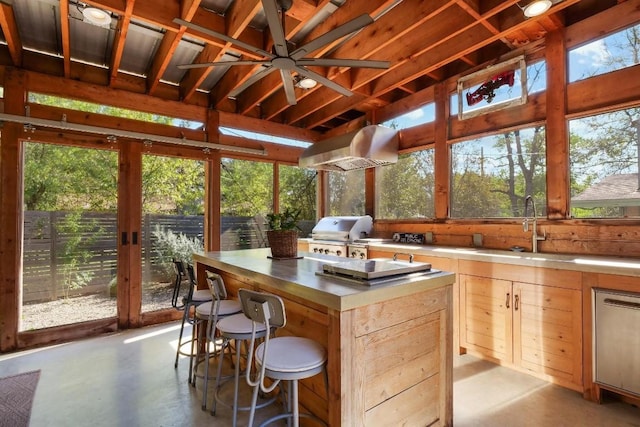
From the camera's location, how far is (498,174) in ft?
10.9

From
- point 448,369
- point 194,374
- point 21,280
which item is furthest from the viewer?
point 21,280

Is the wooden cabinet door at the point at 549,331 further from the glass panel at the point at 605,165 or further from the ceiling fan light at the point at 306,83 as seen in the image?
the ceiling fan light at the point at 306,83

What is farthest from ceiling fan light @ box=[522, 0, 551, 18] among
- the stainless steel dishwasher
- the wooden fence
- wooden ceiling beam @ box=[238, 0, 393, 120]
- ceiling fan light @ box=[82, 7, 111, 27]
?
the wooden fence

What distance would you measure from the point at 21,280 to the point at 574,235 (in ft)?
17.3

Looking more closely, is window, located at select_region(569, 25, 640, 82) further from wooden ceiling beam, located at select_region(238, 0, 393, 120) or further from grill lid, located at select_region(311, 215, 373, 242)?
grill lid, located at select_region(311, 215, 373, 242)

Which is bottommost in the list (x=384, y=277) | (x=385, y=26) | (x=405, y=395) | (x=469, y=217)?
(x=405, y=395)

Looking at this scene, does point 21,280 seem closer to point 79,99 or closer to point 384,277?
point 79,99

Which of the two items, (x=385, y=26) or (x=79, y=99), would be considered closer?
(x=385, y=26)

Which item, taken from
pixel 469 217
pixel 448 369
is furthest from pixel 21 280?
pixel 469 217

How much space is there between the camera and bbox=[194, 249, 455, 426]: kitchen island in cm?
142

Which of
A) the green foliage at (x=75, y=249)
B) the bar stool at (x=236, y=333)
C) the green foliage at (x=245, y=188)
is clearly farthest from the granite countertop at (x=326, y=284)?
the green foliage at (x=245, y=188)

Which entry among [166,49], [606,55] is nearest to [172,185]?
[166,49]

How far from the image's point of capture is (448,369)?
1.85m

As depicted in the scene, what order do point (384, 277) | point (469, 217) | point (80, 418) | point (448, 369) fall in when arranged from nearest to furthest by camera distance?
point (384, 277)
point (448, 369)
point (80, 418)
point (469, 217)
